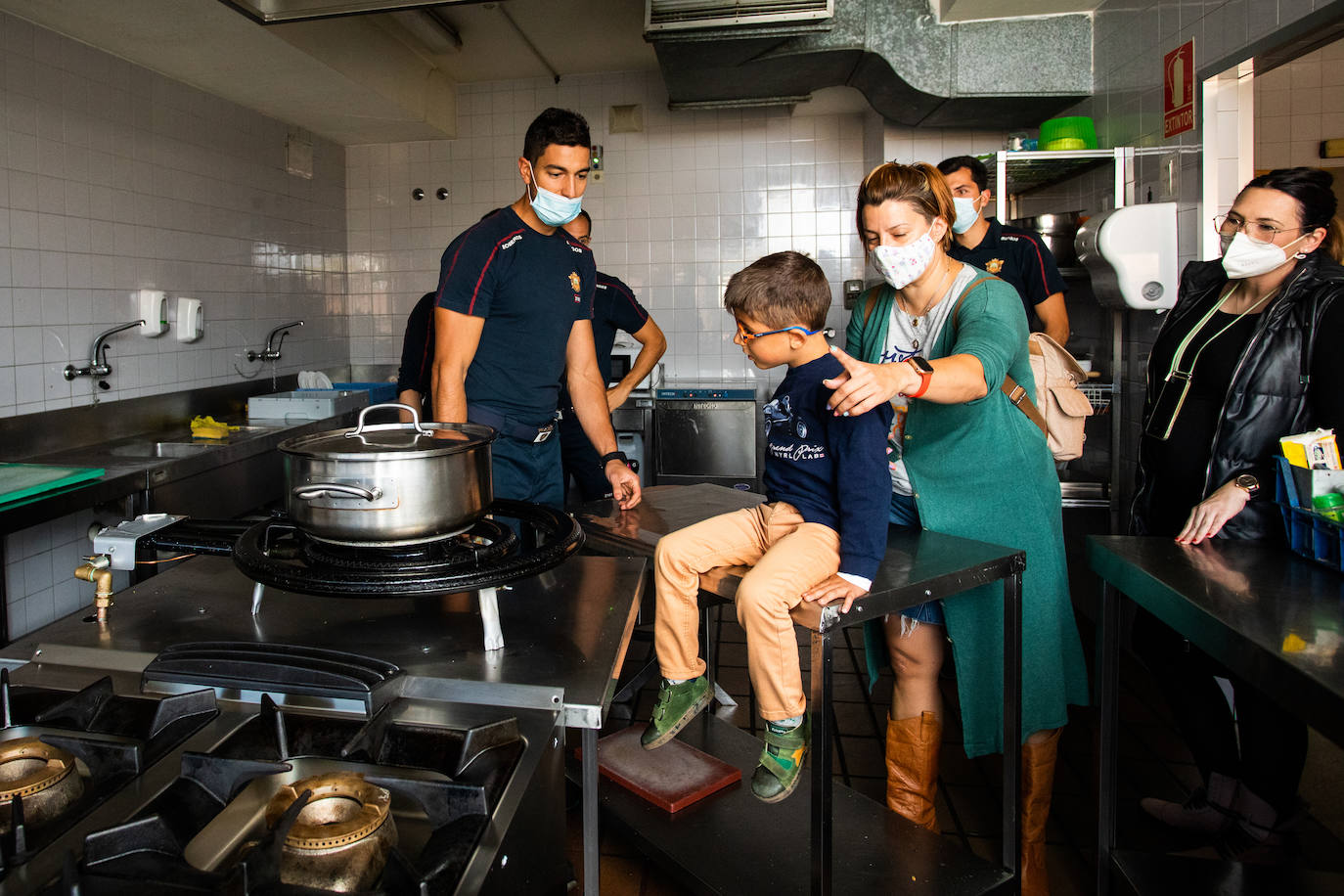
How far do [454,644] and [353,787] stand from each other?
368mm

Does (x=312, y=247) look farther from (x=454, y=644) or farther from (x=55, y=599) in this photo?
(x=454, y=644)

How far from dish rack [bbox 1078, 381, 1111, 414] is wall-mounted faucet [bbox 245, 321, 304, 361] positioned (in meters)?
4.07

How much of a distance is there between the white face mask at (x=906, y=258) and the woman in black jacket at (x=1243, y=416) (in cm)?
77

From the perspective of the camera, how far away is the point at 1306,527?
5.72 ft

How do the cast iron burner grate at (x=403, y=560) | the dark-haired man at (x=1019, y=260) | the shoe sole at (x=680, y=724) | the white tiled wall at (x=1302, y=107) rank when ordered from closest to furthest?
the cast iron burner grate at (x=403, y=560), the shoe sole at (x=680, y=724), the dark-haired man at (x=1019, y=260), the white tiled wall at (x=1302, y=107)

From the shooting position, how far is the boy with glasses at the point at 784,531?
1.60m

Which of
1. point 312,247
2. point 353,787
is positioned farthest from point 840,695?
point 312,247

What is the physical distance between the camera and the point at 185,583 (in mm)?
1517

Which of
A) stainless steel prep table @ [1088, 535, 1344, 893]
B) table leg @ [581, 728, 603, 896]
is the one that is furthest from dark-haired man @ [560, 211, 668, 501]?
table leg @ [581, 728, 603, 896]

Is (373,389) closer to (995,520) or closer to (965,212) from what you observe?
(965,212)

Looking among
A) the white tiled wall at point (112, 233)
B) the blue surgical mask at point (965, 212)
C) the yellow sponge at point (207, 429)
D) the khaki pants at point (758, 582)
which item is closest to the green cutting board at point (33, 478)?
the white tiled wall at point (112, 233)

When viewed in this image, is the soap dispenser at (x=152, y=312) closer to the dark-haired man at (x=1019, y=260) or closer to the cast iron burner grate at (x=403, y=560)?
the cast iron burner grate at (x=403, y=560)

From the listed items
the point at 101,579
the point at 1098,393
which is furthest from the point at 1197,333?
the point at 101,579

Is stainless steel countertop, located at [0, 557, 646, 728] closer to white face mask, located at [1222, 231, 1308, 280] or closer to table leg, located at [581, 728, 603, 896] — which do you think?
table leg, located at [581, 728, 603, 896]
